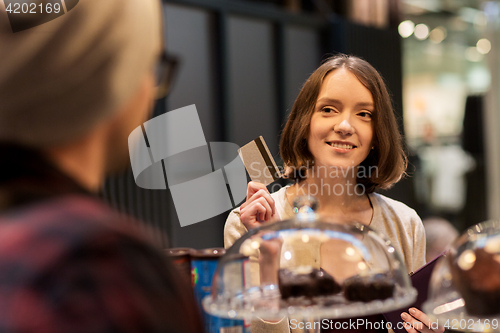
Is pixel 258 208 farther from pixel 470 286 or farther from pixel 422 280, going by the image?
pixel 470 286

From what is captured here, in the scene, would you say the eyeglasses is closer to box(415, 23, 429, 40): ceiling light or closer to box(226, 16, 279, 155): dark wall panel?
box(226, 16, 279, 155): dark wall panel

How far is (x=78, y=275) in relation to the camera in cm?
33

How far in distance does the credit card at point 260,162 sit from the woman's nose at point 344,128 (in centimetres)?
24

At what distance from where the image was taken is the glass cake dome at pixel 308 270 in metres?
0.79

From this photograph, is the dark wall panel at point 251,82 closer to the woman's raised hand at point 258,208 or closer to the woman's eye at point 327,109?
the woman's eye at point 327,109

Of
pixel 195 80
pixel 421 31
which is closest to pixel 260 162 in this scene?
pixel 195 80

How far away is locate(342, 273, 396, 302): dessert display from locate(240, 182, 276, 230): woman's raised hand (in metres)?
0.48

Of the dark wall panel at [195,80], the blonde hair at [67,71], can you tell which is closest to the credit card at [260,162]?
the blonde hair at [67,71]

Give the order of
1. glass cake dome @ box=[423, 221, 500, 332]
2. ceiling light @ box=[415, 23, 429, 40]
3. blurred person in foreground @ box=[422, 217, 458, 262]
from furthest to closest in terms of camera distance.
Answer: ceiling light @ box=[415, 23, 429, 40]
blurred person in foreground @ box=[422, 217, 458, 262]
glass cake dome @ box=[423, 221, 500, 332]

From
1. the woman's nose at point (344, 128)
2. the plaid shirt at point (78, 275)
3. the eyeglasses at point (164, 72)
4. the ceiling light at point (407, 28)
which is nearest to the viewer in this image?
the plaid shirt at point (78, 275)

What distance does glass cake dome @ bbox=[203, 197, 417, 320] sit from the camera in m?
0.79

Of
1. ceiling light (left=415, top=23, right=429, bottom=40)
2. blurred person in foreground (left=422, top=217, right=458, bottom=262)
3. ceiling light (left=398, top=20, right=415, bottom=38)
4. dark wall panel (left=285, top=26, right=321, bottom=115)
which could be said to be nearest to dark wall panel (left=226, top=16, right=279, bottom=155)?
dark wall panel (left=285, top=26, right=321, bottom=115)

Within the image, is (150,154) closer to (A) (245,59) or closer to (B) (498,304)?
(A) (245,59)

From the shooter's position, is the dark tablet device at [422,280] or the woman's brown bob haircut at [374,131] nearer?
the dark tablet device at [422,280]
